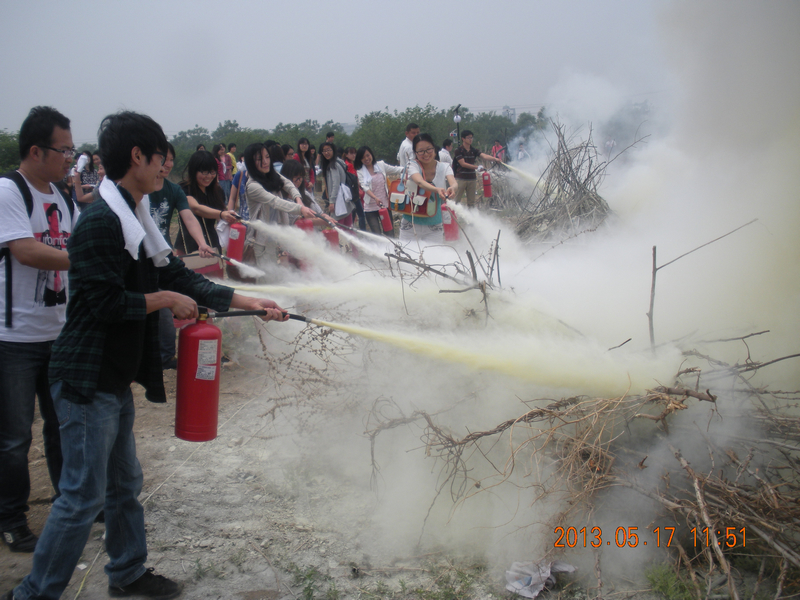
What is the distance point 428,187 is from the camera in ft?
16.7

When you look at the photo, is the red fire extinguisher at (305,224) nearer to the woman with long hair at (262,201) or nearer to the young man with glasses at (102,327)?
the woman with long hair at (262,201)

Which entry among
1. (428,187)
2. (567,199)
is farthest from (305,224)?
(567,199)

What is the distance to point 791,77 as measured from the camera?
155 inches

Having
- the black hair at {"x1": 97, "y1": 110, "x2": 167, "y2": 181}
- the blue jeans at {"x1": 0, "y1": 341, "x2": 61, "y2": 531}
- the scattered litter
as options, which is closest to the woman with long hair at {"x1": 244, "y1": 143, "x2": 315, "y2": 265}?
the blue jeans at {"x1": 0, "y1": 341, "x2": 61, "y2": 531}

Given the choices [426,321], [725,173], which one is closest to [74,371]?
[426,321]

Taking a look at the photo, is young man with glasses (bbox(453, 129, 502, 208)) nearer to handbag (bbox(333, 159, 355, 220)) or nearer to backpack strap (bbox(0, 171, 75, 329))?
handbag (bbox(333, 159, 355, 220))

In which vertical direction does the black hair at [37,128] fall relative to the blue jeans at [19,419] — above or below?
above

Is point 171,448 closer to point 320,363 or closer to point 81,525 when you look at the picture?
point 320,363

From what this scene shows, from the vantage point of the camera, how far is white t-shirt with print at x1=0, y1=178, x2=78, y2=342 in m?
2.29

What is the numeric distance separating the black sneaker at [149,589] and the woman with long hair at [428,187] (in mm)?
3617

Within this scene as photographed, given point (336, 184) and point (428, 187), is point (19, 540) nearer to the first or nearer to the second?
point (428, 187)

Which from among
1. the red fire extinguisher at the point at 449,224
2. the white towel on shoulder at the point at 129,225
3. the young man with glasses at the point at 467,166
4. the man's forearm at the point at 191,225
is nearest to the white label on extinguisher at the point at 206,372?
the white towel on shoulder at the point at 129,225

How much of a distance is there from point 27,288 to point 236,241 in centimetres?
256

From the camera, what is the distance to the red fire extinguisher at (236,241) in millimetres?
4855
